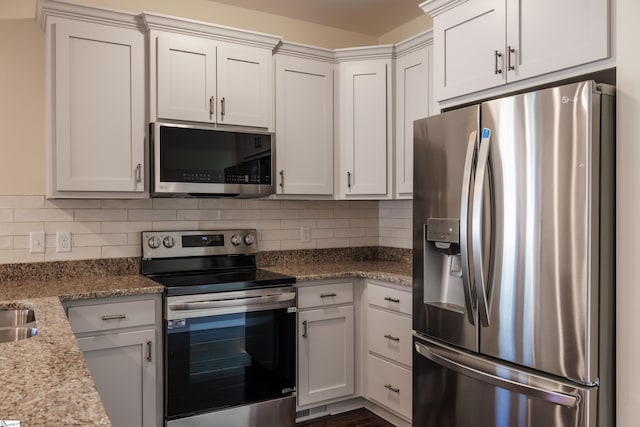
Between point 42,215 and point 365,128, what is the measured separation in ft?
6.48

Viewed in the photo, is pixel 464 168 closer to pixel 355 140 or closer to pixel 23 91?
pixel 355 140

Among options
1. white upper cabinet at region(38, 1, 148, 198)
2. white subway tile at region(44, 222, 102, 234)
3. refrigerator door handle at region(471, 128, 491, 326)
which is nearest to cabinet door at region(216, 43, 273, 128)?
white upper cabinet at region(38, 1, 148, 198)

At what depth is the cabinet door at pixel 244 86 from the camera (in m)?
2.98

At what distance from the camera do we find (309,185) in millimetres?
3279

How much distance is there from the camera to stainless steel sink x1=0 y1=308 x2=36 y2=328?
2090 millimetres

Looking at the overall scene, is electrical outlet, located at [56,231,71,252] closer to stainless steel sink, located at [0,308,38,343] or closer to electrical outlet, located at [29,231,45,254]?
electrical outlet, located at [29,231,45,254]

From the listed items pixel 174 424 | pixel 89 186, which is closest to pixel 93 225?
pixel 89 186

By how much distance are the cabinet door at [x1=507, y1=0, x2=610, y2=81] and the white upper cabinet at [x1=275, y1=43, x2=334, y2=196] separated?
1.42m

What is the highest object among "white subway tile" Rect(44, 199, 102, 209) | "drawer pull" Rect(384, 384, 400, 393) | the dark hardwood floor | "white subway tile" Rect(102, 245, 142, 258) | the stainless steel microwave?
the stainless steel microwave

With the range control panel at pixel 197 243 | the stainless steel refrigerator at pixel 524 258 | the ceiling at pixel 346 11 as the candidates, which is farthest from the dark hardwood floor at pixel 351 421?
the ceiling at pixel 346 11

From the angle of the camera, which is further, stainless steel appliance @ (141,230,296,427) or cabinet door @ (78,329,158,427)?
stainless steel appliance @ (141,230,296,427)

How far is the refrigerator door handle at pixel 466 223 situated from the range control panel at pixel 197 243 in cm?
167

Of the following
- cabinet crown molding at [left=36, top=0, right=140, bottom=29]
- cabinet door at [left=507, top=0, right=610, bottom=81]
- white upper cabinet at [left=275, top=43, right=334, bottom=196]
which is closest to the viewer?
cabinet door at [left=507, top=0, right=610, bottom=81]

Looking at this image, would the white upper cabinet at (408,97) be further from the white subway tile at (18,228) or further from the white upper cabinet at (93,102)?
the white subway tile at (18,228)
